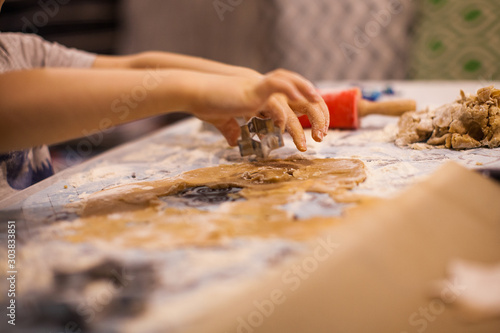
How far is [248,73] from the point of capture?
0.88 metres

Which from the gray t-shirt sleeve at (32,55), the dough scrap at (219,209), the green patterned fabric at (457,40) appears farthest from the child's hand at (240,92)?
the green patterned fabric at (457,40)

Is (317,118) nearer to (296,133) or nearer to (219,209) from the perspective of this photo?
(296,133)

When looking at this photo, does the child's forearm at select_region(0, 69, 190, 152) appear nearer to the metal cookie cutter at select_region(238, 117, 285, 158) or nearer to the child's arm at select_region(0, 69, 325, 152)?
the child's arm at select_region(0, 69, 325, 152)

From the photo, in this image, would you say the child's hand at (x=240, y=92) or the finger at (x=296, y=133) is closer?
the child's hand at (x=240, y=92)

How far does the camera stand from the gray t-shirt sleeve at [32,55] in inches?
36.3

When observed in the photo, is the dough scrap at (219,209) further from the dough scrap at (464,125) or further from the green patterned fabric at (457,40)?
the green patterned fabric at (457,40)

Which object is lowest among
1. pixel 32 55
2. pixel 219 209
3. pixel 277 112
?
pixel 219 209

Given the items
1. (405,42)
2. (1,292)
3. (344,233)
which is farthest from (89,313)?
(405,42)

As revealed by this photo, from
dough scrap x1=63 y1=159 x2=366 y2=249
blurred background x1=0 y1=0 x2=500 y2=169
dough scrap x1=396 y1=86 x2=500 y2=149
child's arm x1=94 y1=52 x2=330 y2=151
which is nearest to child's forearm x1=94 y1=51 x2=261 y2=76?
child's arm x1=94 y1=52 x2=330 y2=151

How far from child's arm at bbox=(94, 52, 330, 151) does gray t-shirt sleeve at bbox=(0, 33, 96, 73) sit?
59 mm

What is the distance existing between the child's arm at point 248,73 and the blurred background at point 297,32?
63.7 inches

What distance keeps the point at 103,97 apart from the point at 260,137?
0.32 metres

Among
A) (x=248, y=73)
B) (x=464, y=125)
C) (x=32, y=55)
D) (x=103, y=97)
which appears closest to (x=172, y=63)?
(x=248, y=73)

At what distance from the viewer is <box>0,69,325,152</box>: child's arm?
49cm
